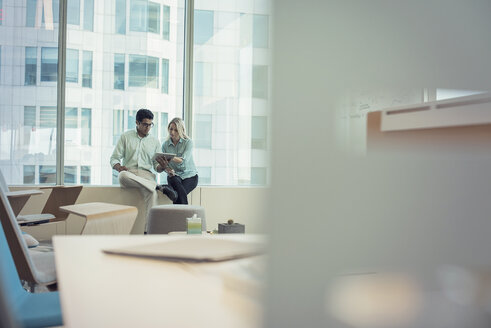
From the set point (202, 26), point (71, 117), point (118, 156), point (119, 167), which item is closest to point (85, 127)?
point (71, 117)

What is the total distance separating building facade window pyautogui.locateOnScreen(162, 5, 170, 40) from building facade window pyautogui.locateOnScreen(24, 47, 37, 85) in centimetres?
162

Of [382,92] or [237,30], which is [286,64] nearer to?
[382,92]

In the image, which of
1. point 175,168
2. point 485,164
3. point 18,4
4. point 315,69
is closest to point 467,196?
point 485,164

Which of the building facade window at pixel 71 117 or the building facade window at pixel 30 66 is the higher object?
the building facade window at pixel 30 66

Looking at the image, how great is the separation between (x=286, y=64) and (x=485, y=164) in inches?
5.4

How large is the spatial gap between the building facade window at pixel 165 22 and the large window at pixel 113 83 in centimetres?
1

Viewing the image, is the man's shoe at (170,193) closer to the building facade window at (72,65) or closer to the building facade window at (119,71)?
the building facade window at (119,71)

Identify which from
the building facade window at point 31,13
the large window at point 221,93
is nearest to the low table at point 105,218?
the large window at point 221,93

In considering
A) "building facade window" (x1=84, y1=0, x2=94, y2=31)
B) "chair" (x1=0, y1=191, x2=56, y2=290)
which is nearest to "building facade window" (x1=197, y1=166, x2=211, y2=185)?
"building facade window" (x1=84, y1=0, x2=94, y2=31)

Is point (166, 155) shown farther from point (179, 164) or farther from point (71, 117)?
point (71, 117)

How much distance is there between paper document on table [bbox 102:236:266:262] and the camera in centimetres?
107

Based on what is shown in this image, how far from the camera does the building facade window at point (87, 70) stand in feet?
21.9

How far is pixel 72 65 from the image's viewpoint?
21.8ft

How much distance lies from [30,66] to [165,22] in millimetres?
1784
